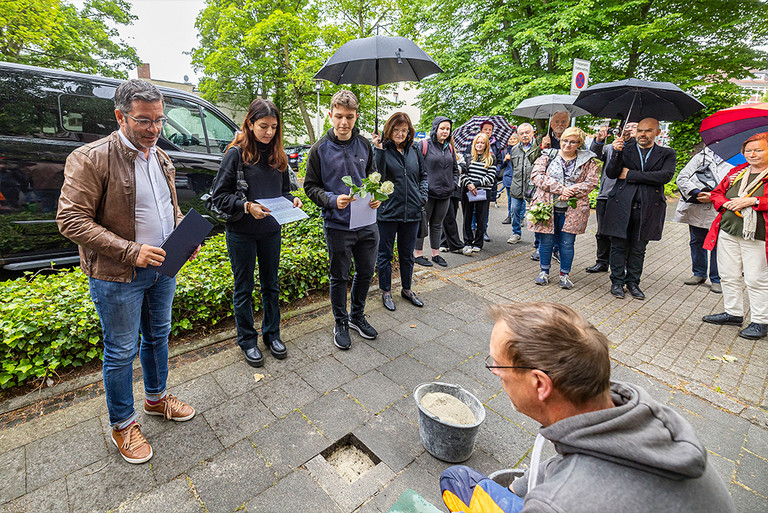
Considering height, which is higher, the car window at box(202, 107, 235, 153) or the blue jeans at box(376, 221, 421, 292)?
the car window at box(202, 107, 235, 153)

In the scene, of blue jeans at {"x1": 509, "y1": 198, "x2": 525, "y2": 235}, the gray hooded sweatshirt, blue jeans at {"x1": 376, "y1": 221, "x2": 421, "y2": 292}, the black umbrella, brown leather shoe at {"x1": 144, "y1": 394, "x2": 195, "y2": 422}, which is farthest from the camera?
blue jeans at {"x1": 509, "y1": 198, "x2": 525, "y2": 235}

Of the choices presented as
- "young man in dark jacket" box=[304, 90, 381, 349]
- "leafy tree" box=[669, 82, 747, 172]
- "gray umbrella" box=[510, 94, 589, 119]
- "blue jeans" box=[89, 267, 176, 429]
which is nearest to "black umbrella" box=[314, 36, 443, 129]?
"young man in dark jacket" box=[304, 90, 381, 349]

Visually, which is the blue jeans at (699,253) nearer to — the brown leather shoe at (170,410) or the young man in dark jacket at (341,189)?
the young man in dark jacket at (341,189)

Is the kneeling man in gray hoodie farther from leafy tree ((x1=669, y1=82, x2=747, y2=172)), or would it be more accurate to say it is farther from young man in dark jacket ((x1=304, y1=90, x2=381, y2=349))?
leafy tree ((x1=669, y1=82, x2=747, y2=172))

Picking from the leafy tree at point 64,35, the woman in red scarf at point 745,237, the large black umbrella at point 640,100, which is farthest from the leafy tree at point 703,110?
the leafy tree at point 64,35

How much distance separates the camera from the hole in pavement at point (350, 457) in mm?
2199

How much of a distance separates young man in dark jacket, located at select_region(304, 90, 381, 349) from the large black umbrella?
327 centimetres

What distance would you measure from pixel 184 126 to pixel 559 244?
5.84m

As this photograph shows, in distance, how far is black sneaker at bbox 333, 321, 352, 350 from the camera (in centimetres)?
344

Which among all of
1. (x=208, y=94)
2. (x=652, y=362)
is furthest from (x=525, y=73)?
(x=208, y=94)

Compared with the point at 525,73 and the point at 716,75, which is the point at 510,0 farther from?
the point at 716,75

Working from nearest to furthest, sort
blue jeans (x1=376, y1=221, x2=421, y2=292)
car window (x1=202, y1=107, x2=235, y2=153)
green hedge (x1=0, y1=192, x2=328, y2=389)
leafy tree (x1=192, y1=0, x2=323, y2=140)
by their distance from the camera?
green hedge (x1=0, y1=192, x2=328, y2=389), blue jeans (x1=376, y1=221, x2=421, y2=292), car window (x1=202, y1=107, x2=235, y2=153), leafy tree (x1=192, y1=0, x2=323, y2=140)

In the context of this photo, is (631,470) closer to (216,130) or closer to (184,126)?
(184,126)

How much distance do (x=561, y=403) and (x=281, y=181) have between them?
2.68 meters
